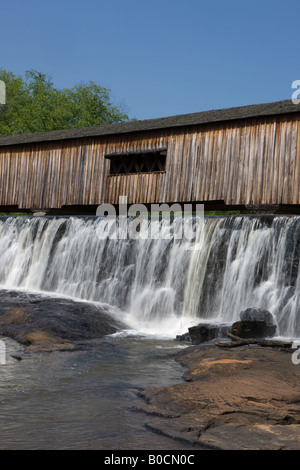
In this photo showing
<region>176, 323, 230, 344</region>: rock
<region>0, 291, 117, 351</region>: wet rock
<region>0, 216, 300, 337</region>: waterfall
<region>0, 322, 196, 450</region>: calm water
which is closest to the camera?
<region>0, 322, 196, 450</region>: calm water

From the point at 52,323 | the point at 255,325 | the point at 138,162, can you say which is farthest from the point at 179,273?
the point at 138,162

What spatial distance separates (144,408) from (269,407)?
117 centimetres

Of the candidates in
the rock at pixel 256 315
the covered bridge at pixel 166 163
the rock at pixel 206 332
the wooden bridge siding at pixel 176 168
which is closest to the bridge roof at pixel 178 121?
the covered bridge at pixel 166 163

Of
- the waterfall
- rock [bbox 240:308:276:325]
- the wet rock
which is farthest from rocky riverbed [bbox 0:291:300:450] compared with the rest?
the waterfall

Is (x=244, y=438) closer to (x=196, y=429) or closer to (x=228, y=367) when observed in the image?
(x=196, y=429)

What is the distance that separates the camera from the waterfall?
11469 mm

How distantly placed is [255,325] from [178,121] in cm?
1319

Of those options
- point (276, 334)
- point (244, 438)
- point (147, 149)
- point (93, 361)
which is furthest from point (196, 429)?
point (147, 149)

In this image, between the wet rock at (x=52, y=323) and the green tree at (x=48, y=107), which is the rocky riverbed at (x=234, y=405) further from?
the green tree at (x=48, y=107)

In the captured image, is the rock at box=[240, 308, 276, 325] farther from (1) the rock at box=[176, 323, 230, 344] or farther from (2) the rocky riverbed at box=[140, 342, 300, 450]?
(2) the rocky riverbed at box=[140, 342, 300, 450]

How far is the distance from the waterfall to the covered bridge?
5.71 m

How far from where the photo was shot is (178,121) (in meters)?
20.9

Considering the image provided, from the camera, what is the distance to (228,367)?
613 cm

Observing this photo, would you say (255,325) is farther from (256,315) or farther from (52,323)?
(52,323)
